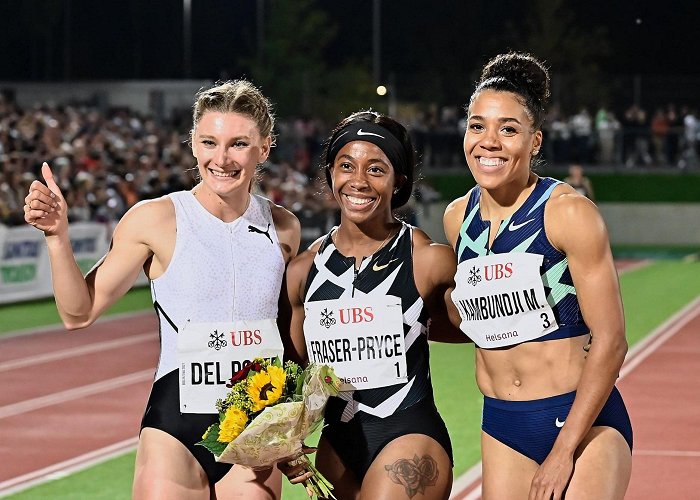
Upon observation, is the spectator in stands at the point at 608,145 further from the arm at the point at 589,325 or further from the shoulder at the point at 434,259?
the arm at the point at 589,325

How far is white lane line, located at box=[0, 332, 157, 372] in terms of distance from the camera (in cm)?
1271

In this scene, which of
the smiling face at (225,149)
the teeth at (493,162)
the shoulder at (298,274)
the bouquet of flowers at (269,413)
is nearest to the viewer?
the bouquet of flowers at (269,413)

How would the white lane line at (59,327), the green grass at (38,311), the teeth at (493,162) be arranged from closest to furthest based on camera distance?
the teeth at (493,162) → the white lane line at (59,327) → the green grass at (38,311)

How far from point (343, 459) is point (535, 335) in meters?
0.81

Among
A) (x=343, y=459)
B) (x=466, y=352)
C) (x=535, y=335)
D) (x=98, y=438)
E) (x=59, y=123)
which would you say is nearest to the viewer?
(x=535, y=335)

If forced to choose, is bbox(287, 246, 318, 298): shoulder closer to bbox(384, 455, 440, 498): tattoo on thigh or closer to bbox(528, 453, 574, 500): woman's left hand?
bbox(384, 455, 440, 498): tattoo on thigh

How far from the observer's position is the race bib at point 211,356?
4.51 metres

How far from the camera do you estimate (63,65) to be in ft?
123

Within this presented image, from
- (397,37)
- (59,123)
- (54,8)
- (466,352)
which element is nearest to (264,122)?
(466,352)

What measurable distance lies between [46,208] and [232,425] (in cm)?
93

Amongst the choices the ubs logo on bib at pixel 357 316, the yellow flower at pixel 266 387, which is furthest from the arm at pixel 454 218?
the yellow flower at pixel 266 387

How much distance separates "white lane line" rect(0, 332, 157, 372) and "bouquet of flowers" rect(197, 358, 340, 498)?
8543 millimetres

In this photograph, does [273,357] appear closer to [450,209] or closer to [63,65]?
[450,209]

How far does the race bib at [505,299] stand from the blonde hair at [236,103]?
89 cm
